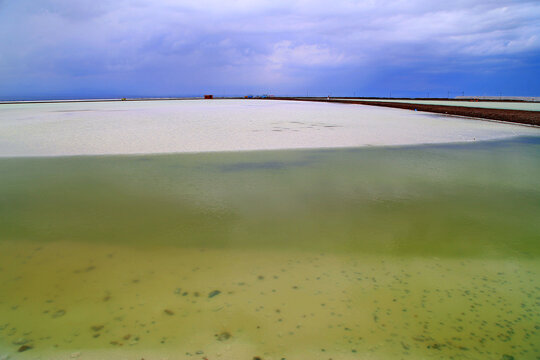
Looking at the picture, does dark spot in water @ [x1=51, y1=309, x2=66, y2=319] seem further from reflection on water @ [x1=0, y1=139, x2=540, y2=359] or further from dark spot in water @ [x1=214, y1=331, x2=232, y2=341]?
dark spot in water @ [x1=214, y1=331, x2=232, y2=341]

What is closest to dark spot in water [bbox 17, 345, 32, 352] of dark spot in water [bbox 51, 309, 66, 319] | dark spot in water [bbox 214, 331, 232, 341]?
dark spot in water [bbox 51, 309, 66, 319]

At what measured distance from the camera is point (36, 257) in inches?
145

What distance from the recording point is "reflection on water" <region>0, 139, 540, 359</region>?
2.46 meters

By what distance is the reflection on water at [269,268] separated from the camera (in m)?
2.46

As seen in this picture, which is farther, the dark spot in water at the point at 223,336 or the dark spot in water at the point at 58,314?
the dark spot in water at the point at 58,314

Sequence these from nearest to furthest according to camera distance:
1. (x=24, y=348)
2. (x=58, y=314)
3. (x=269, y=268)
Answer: (x=24, y=348) < (x=58, y=314) < (x=269, y=268)

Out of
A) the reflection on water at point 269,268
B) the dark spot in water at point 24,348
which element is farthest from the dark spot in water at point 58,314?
the dark spot in water at point 24,348

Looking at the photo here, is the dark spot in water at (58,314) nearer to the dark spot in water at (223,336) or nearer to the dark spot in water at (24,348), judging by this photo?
the dark spot in water at (24,348)

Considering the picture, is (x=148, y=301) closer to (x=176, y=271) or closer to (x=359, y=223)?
(x=176, y=271)

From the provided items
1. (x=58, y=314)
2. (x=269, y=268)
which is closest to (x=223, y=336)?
(x=269, y=268)

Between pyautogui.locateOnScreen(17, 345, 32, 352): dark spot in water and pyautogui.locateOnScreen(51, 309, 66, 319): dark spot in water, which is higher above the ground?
pyautogui.locateOnScreen(51, 309, 66, 319): dark spot in water

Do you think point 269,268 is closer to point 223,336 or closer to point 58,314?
point 223,336

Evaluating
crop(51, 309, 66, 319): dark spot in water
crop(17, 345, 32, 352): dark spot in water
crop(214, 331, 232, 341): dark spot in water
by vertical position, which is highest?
crop(214, 331, 232, 341): dark spot in water

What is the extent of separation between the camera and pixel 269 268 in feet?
11.2
